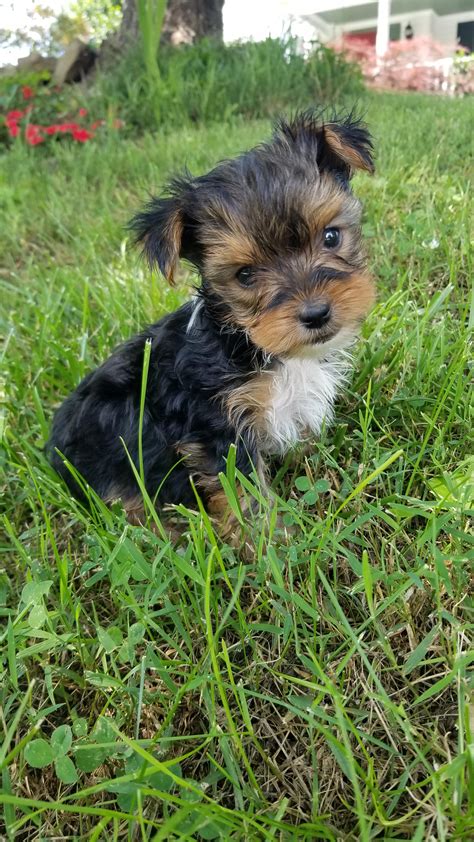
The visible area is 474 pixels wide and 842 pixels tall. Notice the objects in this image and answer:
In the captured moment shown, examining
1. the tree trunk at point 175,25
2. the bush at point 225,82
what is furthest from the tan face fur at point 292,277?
the tree trunk at point 175,25

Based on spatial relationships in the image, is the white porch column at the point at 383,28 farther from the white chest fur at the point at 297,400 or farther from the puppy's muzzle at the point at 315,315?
the puppy's muzzle at the point at 315,315

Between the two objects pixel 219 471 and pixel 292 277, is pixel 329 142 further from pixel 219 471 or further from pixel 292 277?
pixel 219 471

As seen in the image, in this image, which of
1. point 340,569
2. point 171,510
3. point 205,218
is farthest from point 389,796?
point 205,218

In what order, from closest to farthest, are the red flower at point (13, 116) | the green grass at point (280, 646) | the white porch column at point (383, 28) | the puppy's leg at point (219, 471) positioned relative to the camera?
the green grass at point (280, 646) < the puppy's leg at point (219, 471) < the red flower at point (13, 116) < the white porch column at point (383, 28)

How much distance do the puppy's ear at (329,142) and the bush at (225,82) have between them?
20.7ft


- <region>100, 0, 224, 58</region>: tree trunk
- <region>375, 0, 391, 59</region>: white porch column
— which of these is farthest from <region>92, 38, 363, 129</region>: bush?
<region>375, 0, 391, 59</region>: white porch column

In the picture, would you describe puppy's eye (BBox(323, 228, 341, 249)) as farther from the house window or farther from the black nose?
the house window

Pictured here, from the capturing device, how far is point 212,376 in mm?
2559

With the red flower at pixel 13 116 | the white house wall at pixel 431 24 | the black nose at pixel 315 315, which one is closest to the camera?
the black nose at pixel 315 315

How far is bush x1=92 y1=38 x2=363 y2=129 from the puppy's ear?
6302 millimetres

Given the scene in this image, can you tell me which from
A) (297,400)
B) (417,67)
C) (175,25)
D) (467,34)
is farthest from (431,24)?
(297,400)

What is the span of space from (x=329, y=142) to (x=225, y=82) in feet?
24.4

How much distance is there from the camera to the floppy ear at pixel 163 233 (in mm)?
2459

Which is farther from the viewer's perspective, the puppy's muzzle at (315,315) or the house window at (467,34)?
the house window at (467,34)
